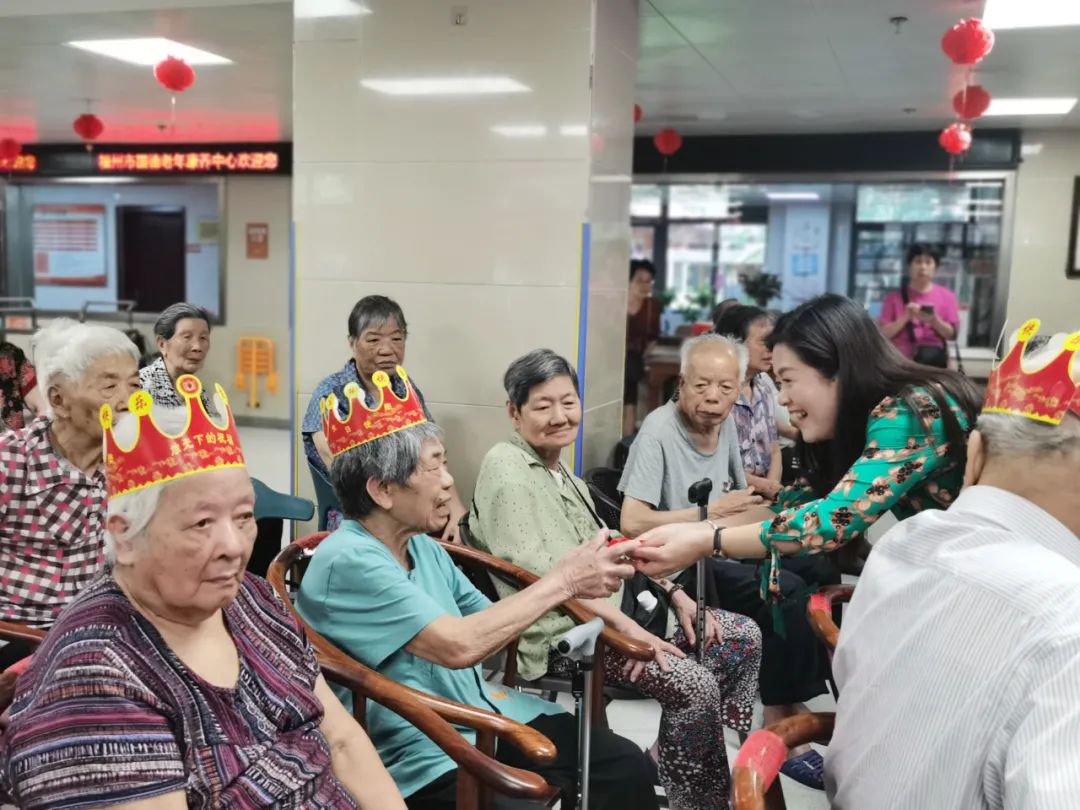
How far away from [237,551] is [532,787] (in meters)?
0.61

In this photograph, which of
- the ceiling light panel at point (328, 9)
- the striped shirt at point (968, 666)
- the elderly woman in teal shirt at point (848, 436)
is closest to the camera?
the striped shirt at point (968, 666)

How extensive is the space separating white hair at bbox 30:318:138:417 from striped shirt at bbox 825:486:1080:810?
1988 millimetres

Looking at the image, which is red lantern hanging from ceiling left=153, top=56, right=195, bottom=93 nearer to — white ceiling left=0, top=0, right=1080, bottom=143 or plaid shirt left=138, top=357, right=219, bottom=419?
white ceiling left=0, top=0, right=1080, bottom=143

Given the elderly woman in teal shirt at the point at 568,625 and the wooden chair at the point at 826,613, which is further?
the elderly woman in teal shirt at the point at 568,625

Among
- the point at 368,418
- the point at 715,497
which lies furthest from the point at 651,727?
the point at 368,418

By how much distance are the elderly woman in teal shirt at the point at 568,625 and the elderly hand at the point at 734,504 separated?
0.26 meters

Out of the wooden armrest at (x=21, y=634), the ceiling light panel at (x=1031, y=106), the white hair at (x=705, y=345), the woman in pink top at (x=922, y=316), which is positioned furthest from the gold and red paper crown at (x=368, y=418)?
the ceiling light panel at (x=1031, y=106)

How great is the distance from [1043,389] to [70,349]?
86.7 inches

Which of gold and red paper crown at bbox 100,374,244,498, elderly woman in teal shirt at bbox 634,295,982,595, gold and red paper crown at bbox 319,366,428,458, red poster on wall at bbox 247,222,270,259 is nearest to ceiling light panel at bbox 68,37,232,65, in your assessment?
red poster on wall at bbox 247,222,270,259

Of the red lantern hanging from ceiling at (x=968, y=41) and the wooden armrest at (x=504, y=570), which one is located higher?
the red lantern hanging from ceiling at (x=968, y=41)

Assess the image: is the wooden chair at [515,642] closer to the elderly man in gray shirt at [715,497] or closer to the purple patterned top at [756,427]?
the elderly man in gray shirt at [715,497]

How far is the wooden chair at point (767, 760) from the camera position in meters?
1.21

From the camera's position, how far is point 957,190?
8922mm

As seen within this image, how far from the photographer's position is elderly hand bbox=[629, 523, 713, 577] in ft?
6.95
